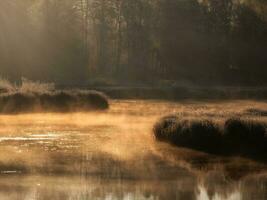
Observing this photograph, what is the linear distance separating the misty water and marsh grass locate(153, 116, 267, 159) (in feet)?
2.01

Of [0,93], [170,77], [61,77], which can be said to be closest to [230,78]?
[170,77]

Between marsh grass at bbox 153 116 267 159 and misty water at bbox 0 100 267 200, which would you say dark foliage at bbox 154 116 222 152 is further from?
misty water at bbox 0 100 267 200

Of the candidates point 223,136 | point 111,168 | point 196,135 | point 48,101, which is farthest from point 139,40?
point 111,168

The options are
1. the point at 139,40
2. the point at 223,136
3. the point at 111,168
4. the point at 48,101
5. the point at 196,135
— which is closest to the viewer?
the point at 111,168

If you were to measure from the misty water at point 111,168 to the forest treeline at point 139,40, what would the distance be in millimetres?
49165

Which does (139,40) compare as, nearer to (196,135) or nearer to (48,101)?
(48,101)

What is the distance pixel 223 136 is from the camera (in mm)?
26562

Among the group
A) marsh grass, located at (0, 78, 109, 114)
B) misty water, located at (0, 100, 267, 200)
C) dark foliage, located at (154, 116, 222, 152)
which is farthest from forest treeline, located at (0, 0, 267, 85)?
dark foliage, located at (154, 116, 222, 152)

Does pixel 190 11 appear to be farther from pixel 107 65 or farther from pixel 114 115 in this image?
pixel 114 115

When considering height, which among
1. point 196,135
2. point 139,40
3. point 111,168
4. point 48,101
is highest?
point 139,40

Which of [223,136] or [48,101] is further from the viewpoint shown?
[48,101]

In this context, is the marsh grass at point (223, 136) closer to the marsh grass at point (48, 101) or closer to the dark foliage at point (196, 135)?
the dark foliage at point (196, 135)

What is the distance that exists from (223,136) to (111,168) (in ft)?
17.1

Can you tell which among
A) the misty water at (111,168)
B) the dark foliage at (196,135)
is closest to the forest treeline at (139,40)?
the misty water at (111,168)
